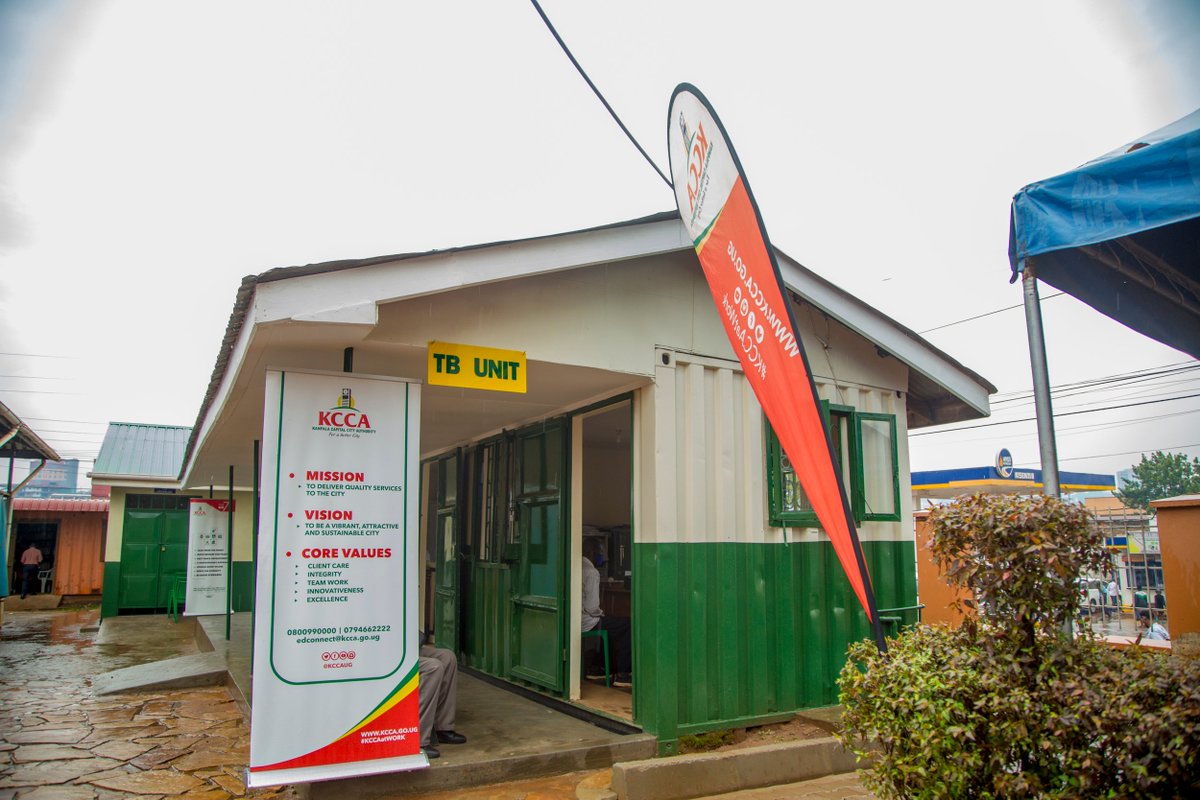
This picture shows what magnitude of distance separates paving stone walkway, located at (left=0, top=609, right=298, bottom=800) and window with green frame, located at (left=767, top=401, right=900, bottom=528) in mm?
4078

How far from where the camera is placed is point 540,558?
7355 mm

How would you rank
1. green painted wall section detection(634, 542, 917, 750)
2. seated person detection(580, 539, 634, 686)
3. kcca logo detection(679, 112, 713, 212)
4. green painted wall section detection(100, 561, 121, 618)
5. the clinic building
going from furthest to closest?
green painted wall section detection(100, 561, 121, 618), seated person detection(580, 539, 634, 686), green painted wall section detection(634, 542, 917, 750), the clinic building, kcca logo detection(679, 112, 713, 212)

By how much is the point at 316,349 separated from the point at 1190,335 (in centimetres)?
522

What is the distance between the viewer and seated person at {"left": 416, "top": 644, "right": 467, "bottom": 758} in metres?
5.40

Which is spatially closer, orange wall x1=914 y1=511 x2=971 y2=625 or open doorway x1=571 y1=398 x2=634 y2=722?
open doorway x1=571 y1=398 x2=634 y2=722

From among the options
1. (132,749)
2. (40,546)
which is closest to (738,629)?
(132,749)

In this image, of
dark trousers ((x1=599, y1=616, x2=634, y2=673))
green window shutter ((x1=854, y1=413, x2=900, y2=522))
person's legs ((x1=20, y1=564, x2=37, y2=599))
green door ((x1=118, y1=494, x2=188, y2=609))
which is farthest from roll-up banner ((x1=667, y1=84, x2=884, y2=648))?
person's legs ((x1=20, y1=564, x2=37, y2=599))

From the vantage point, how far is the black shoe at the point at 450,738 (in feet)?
18.3

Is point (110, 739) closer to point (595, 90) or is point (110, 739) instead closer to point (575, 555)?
point (575, 555)

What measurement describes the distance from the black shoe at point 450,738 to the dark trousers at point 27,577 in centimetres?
1993

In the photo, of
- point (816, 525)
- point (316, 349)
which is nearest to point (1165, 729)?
point (816, 525)

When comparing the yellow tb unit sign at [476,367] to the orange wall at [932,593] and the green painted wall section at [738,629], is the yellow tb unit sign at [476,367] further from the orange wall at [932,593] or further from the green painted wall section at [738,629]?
the orange wall at [932,593]

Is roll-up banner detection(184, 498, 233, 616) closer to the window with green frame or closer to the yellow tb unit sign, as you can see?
the yellow tb unit sign

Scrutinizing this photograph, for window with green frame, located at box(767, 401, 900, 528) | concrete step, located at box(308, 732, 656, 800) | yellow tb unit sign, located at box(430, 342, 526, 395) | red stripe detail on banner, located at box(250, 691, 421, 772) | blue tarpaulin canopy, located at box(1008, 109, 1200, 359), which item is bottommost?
concrete step, located at box(308, 732, 656, 800)
